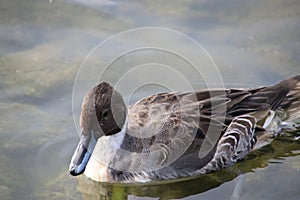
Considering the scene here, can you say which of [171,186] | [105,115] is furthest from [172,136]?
[105,115]

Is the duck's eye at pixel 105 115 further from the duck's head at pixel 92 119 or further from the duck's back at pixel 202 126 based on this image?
the duck's back at pixel 202 126

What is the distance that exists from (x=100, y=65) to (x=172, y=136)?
2402mm

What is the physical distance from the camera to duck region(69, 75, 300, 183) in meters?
7.88

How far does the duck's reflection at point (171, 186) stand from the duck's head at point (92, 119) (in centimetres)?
67

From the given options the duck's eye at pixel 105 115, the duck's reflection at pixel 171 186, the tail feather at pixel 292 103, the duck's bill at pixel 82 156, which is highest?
the tail feather at pixel 292 103

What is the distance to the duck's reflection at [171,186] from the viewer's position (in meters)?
7.83

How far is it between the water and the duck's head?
2.16ft

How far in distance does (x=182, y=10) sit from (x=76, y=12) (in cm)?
173

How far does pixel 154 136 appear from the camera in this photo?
7.91 meters

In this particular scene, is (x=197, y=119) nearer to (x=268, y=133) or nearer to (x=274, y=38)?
(x=268, y=133)

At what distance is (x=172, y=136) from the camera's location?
7891 mm

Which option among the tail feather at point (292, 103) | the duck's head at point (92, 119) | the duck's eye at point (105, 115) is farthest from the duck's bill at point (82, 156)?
the tail feather at point (292, 103)

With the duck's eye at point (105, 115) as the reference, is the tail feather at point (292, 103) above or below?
above

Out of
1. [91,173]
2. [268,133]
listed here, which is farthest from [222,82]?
[91,173]
